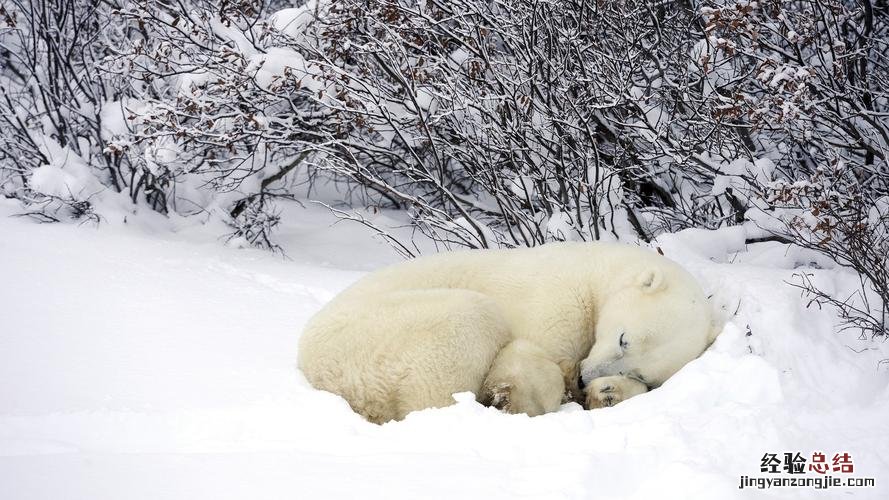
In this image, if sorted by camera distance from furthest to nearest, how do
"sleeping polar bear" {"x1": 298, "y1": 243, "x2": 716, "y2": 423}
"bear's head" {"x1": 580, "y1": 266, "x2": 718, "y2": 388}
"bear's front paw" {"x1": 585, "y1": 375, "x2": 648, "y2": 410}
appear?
"bear's head" {"x1": 580, "y1": 266, "x2": 718, "y2": 388}
"bear's front paw" {"x1": 585, "y1": 375, "x2": 648, "y2": 410}
"sleeping polar bear" {"x1": 298, "y1": 243, "x2": 716, "y2": 423}

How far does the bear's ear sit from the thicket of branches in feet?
3.23

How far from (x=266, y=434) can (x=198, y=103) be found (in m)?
4.11

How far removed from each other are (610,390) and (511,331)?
0.55 metres

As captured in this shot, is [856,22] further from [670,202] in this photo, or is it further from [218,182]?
[218,182]

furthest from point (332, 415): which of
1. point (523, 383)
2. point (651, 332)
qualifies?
point (651, 332)

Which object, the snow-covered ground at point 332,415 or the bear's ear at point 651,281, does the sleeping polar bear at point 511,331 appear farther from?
the snow-covered ground at point 332,415

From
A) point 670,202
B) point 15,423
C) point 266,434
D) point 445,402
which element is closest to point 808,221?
point 670,202

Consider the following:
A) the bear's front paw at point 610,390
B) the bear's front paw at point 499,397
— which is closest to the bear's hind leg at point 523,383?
the bear's front paw at point 499,397

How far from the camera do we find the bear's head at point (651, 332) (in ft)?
11.6

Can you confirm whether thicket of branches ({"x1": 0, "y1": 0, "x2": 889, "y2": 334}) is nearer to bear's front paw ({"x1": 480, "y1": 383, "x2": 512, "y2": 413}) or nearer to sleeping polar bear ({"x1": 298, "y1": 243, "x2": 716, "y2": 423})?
sleeping polar bear ({"x1": 298, "y1": 243, "x2": 716, "y2": 423})

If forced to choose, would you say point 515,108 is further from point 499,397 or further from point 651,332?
point 499,397

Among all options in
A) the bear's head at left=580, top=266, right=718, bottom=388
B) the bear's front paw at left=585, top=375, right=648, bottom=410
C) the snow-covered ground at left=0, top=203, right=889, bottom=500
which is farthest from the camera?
the bear's head at left=580, top=266, right=718, bottom=388

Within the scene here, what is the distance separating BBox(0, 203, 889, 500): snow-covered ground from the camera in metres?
2.28

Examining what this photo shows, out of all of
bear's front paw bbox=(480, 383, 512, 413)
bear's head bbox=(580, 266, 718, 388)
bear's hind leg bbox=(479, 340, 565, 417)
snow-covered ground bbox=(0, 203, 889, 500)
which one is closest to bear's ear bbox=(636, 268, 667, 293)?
bear's head bbox=(580, 266, 718, 388)
